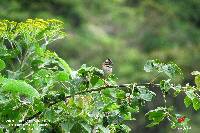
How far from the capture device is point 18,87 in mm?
1938

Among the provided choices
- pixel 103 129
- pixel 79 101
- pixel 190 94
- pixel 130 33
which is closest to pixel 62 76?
pixel 79 101

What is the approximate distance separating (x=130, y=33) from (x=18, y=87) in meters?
14.5

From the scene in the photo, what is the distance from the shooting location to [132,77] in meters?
14.0

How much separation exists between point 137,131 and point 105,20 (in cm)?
418

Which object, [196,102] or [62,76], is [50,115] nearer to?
[62,76]

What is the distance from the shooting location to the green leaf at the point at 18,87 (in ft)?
6.35

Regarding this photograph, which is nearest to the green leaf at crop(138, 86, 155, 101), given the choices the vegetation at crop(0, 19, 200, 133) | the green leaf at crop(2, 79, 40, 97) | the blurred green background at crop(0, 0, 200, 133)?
the vegetation at crop(0, 19, 200, 133)

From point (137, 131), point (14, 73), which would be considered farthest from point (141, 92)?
point (137, 131)

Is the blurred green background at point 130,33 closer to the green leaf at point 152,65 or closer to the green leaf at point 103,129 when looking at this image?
the green leaf at point 152,65

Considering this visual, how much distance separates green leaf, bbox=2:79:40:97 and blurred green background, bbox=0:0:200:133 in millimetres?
11323

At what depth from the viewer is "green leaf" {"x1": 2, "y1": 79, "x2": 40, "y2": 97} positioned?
1.94 metres

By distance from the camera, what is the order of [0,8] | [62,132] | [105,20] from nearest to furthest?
[62,132] → [0,8] → [105,20]

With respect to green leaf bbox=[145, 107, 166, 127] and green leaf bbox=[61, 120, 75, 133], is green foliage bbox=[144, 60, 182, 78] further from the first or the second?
green leaf bbox=[61, 120, 75, 133]

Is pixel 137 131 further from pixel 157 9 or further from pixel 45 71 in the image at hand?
pixel 45 71
